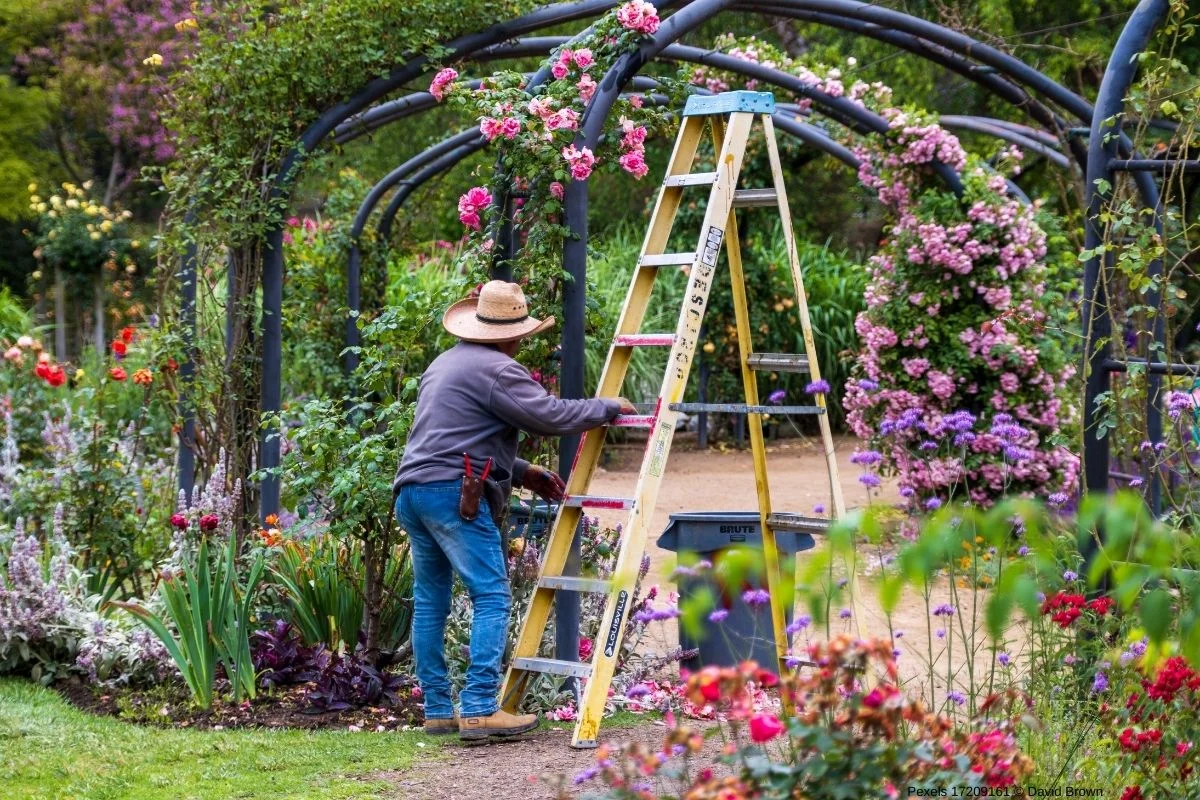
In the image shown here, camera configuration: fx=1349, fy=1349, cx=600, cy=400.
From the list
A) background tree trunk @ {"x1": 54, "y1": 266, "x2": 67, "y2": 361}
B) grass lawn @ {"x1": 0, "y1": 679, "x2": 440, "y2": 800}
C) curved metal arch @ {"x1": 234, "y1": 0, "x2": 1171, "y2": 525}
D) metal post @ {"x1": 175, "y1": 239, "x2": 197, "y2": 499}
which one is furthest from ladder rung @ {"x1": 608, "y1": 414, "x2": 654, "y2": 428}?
background tree trunk @ {"x1": 54, "y1": 266, "x2": 67, "y2": 361}

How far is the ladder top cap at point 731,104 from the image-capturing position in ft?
16.3

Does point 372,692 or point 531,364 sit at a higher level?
point 531,364

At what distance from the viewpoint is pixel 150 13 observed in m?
22.4

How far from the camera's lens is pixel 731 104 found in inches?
195

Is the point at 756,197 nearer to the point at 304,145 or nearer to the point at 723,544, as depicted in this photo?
the point at 723,544

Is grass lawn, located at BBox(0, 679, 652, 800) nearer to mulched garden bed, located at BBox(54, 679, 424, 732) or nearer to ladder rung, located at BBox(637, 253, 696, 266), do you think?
mulched garden bed, located at BBox(54, 679, 424, 732)

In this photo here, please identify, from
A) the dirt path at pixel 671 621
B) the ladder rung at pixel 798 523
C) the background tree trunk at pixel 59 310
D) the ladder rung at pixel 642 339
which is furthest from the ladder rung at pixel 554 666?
the background tree trunk at pixel 59 310

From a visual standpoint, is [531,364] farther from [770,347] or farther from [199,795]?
[770,347]

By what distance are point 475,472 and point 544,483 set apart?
471 millimetres

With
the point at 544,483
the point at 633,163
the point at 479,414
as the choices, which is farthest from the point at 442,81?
the point at 544,483

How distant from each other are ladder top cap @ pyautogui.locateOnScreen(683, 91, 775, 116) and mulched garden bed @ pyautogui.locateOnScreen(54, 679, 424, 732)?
2.57 m

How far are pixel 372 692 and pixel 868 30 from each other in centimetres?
446

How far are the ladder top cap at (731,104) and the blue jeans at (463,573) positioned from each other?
166cm

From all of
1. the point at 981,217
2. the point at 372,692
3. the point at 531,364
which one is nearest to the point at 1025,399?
the point at 981,217
